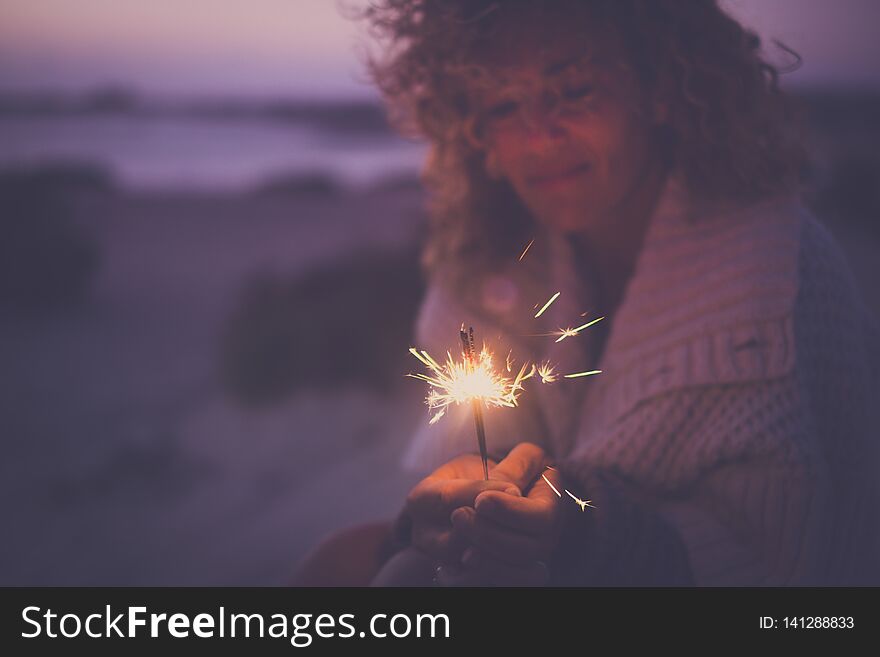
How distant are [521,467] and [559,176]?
72cm

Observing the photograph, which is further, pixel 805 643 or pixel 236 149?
pixel 236 149

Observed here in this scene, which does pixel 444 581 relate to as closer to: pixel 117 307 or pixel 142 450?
pixel 142 450

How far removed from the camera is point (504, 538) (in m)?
1.16

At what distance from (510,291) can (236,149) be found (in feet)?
17.8

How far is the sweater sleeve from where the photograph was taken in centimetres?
133

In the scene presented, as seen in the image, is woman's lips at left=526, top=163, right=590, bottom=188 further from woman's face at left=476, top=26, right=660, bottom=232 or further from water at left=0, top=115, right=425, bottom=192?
water at left=0, top=115, right=425, bottom=192

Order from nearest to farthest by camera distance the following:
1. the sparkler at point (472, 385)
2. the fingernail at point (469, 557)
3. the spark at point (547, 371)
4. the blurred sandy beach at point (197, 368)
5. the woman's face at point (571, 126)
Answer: the sparkler at point (472, 385) < the fingernail at point (469, 557) < the woman's face at point (571, 126) < the spark at point (547, 371) < the blurred sandy beach at point (197, 368)

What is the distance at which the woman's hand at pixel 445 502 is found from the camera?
3.98 ft

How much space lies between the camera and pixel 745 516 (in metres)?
1.47

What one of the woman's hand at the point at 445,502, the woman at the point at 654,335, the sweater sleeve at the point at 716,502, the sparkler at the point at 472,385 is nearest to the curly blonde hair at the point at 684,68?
the woman at the point at 654,335

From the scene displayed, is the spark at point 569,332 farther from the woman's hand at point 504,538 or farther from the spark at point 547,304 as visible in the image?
the woman's hand at point 504,538

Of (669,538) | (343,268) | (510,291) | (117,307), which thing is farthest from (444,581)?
(117,307)

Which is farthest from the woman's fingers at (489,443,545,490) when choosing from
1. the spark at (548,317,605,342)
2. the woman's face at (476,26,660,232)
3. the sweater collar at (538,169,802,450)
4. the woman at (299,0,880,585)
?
the woman's face at (476,26,660,232)

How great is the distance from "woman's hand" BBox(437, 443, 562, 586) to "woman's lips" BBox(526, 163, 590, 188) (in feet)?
2.52
